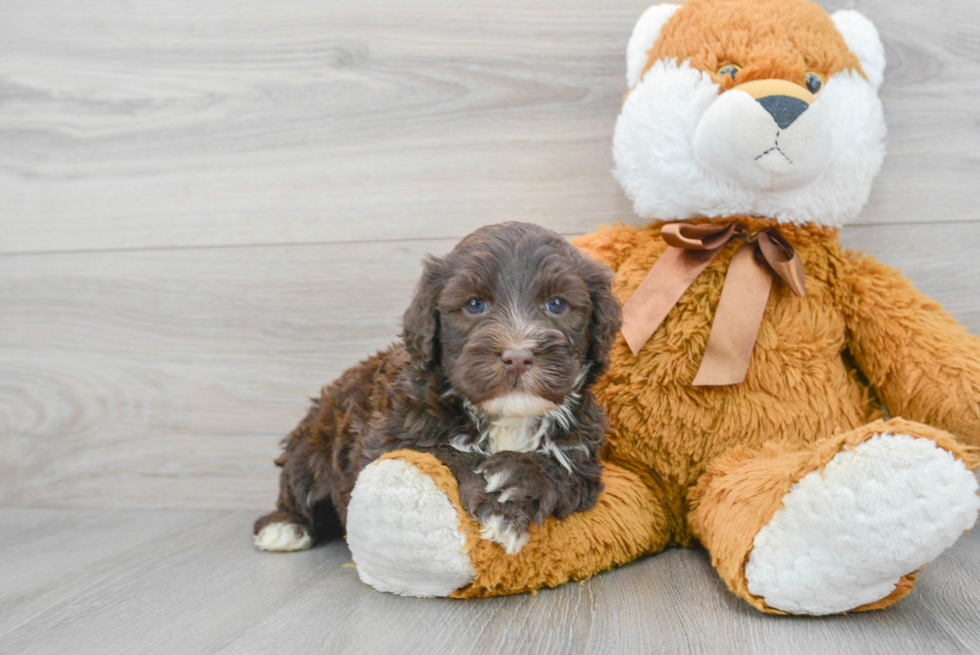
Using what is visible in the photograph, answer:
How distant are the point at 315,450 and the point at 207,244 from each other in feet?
2.72

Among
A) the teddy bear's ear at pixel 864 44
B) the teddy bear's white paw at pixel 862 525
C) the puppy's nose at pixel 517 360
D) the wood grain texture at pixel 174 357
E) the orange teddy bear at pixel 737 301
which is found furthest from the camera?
the wood grain texture at pixel 174 357

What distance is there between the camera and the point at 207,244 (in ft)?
7.18

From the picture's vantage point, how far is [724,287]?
1.56 metres

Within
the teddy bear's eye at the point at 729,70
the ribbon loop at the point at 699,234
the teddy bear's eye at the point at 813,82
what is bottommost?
the ribbon loop at the point at 699,234

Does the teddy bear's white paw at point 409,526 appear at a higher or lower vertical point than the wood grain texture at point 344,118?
lower

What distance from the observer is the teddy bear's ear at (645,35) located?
1.69m

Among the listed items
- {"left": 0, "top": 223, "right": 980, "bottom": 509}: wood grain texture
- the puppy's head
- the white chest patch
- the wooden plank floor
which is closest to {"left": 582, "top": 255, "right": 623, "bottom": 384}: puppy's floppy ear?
the puppy's head

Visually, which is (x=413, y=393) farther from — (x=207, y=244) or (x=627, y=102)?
(x=207, y=244)

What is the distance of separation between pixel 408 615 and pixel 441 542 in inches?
5.7

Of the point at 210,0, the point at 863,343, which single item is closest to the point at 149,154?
the point at 210,0

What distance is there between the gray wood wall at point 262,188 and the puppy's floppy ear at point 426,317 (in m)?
0.75

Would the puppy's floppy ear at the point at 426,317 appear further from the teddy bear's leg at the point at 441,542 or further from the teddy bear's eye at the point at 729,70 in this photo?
the teddy bear's eye at the point at 729,70

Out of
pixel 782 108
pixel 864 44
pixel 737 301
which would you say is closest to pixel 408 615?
pixel 737 301

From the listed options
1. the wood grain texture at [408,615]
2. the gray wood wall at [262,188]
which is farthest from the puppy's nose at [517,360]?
the gray wood wall at [262,188]
